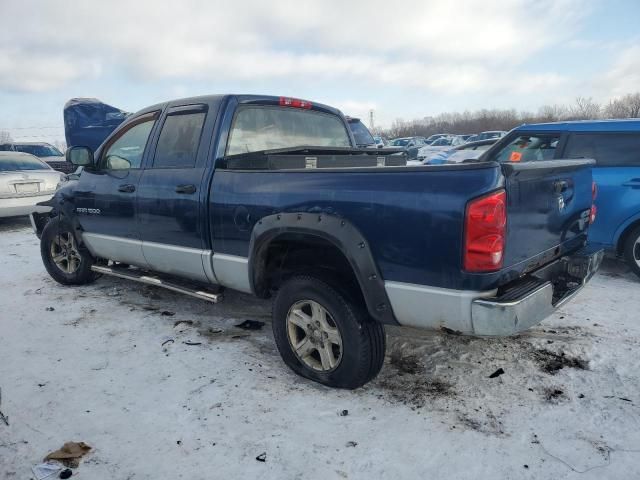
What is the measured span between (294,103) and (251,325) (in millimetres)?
2013

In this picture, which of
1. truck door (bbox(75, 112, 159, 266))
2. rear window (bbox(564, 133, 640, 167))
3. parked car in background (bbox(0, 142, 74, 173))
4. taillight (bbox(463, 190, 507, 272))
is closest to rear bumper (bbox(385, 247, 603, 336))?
taillight (bbox(463, 190, 507, 272))

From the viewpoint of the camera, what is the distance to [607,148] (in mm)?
5000

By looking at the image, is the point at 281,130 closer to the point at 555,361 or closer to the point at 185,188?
the point at 185,188

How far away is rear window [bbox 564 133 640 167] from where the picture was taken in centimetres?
484

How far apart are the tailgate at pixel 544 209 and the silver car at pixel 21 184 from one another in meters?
8.89

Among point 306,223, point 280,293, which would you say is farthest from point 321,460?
point 306,223

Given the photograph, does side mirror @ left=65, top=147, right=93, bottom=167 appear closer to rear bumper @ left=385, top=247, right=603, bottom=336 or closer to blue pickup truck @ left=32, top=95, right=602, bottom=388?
blue pickup truck @ left=32, top=95, right=602, bottom=388

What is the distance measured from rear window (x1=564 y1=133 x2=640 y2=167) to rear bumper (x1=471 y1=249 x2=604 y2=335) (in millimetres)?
2562

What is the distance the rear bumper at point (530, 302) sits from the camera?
2264 millimetres

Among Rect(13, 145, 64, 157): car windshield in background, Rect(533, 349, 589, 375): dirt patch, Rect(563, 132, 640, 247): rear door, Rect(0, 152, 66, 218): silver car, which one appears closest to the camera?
Rect(533, 349, 589, 375): dirt patch

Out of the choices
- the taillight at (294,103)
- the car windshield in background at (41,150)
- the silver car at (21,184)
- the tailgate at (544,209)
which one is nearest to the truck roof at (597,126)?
the tailgate at (544,209)

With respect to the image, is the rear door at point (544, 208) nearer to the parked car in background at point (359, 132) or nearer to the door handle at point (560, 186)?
the door handle at point (560, 186)

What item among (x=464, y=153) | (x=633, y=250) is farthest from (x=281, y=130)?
(x=464, y=153)

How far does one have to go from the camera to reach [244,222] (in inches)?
124
